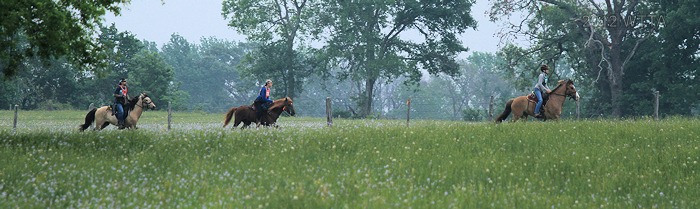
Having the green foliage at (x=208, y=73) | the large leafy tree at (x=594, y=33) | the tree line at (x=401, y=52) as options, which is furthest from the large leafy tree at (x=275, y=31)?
the green foliage at (x=208, y=73)

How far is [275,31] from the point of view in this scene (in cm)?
4703

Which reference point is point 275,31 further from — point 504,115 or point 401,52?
point 504,115

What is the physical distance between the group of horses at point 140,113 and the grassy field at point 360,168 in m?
2.38

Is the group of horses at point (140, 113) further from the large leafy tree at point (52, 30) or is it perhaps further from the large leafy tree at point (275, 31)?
the large leafy tree at point (275, 31)

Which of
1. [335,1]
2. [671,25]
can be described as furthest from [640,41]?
[335,1]

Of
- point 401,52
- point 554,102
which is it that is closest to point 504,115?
point 554,102

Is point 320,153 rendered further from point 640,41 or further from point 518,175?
point 640,41

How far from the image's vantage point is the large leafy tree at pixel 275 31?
4531cm

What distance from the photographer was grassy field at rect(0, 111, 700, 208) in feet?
22.2

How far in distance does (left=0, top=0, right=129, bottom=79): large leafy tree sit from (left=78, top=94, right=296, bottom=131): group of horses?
2.38 metres

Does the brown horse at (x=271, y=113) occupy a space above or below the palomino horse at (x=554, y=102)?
below

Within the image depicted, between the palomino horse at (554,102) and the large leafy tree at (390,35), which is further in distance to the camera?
the large leafy tree at (390,35)

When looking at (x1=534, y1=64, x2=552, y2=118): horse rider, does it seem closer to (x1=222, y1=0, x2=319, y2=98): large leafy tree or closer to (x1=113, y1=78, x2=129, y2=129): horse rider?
(x1=113, y1=78, x2=129, y2=129): horse rider

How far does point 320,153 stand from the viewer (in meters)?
9.98
